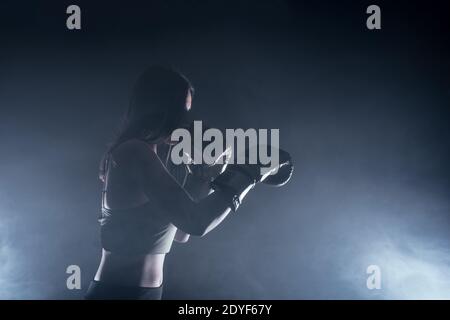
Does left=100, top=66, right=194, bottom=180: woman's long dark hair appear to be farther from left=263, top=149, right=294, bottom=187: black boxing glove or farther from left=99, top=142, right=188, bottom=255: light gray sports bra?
left=263, top=149, right=294, bottom=187: black boxing glove

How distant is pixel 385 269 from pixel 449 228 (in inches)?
21.5

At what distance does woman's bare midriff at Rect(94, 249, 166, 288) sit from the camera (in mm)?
1199

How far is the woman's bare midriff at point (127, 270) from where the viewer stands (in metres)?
1.20

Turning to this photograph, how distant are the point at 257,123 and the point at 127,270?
1724 millimetres

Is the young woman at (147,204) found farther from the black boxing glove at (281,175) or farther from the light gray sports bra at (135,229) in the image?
the black boxing glove at (281,175)

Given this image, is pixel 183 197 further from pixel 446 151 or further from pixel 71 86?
pixel 446 151

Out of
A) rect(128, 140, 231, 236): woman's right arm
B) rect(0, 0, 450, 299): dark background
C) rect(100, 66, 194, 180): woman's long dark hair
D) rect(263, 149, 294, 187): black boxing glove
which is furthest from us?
rect(0, 0, 450, 299): dark background

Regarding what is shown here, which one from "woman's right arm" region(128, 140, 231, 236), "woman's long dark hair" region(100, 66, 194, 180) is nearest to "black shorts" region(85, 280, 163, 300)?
"woman's right arm" region(128, 140, 231, 236)

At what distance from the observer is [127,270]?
121 cm

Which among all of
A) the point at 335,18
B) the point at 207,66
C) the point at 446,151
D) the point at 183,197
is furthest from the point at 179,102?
the point at 446,151

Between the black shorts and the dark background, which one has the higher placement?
the dark background

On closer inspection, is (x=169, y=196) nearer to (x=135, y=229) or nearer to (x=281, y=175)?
(x=135, y=229)

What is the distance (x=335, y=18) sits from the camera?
262cm

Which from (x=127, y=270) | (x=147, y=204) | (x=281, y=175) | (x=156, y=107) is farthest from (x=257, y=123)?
(x=127, y=270)
